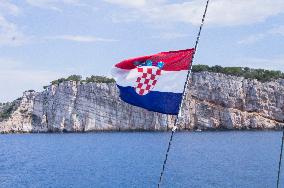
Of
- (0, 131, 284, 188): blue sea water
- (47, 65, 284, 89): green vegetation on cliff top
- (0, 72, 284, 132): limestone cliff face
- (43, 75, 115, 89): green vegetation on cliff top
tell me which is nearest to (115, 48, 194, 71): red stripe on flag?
(0, 131, 284, 188): blue sea water

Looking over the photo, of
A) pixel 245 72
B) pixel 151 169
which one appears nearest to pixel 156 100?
pixel 151 169

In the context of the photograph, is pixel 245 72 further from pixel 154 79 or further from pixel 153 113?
pixel 154 79

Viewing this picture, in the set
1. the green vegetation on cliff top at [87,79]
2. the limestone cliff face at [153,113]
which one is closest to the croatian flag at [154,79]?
the limestone cliff face at [153,113]

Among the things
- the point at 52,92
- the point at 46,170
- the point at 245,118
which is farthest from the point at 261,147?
the point at 52,92

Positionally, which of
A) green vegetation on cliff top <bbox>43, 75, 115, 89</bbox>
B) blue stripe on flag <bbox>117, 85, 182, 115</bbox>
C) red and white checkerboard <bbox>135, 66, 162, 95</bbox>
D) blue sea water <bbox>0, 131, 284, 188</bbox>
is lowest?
blue sea water <bbox>0, 131, 284, 188</bbox>

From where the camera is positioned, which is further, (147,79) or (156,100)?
(147,79)

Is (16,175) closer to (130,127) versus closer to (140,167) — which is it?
(140,167)

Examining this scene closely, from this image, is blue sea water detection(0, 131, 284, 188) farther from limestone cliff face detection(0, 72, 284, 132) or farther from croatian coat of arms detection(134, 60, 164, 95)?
limestone cliff face detection(0, 72, 284, 132)
